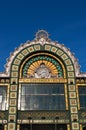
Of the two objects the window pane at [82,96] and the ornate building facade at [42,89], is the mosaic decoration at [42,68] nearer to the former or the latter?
the ornate building facade at [42,89]

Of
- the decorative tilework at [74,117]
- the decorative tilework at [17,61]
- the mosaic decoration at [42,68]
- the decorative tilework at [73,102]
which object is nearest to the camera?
the decorative tilework at [74,117]

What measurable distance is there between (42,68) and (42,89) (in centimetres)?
405

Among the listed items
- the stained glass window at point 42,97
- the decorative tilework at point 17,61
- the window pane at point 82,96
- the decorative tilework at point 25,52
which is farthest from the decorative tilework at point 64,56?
the decorative tilework at point 17,61

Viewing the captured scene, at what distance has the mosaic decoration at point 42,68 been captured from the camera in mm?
46719

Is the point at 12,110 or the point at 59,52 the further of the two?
the point at 59,52

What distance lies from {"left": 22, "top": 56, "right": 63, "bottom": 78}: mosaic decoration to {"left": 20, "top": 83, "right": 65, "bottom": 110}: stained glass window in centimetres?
194

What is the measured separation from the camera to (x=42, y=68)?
1860 inches

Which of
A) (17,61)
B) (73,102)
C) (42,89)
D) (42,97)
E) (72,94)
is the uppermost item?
(17,61)

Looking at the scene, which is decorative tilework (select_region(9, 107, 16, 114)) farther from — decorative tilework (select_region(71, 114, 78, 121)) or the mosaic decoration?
decorative tilework (select_region(71, 114, 78, 121))

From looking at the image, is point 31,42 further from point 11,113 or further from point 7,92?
point 11,113

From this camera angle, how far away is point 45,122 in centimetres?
4269

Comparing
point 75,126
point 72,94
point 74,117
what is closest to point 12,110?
point 74,117

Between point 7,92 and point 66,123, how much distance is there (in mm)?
11173

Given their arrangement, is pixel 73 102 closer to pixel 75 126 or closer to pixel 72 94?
pixel 72 94
